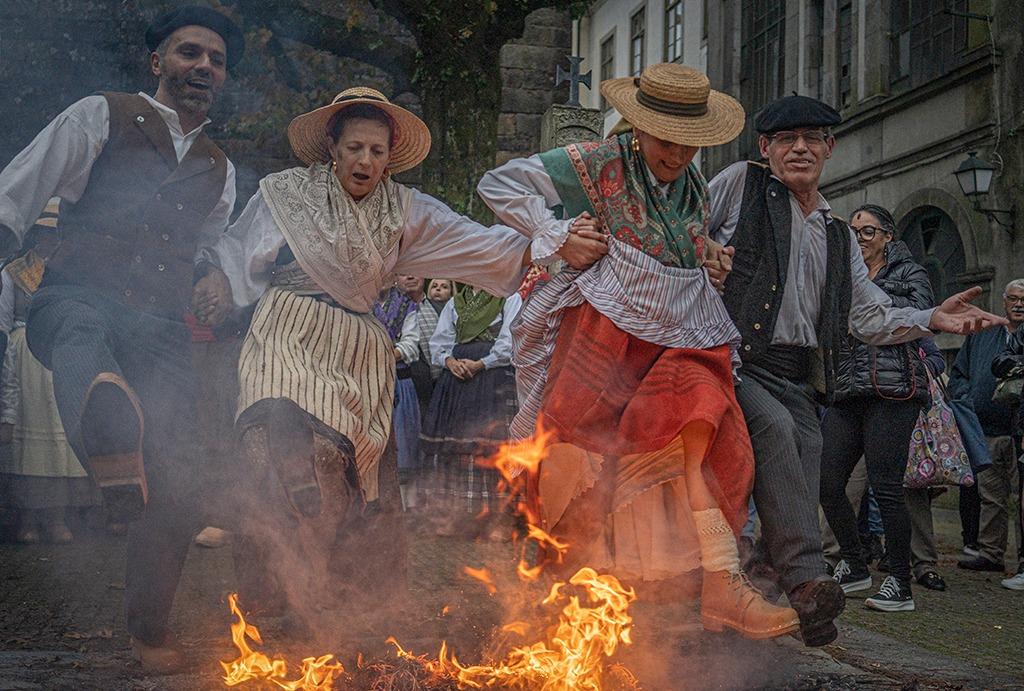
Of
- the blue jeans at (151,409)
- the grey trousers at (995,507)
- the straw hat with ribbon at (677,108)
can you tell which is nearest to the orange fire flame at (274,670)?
the blue jeans at (151,409)

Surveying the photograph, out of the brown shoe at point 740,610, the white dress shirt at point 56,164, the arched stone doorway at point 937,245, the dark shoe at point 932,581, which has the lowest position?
the dark shoe at point 932,581

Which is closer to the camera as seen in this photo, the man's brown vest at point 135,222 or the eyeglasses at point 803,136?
the man's brown vest at point 135,222

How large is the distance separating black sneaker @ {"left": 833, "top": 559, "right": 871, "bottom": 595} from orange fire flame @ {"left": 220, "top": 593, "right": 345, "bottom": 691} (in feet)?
12.8

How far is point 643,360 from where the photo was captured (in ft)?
15.5

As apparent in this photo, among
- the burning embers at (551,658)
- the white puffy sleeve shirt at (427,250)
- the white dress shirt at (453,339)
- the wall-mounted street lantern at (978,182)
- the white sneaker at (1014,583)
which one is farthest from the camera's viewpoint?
the wall-mounted street lantern at (978,182)

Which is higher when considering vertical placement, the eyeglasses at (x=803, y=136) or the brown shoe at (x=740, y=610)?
the eyeglasses at (x=803, y=136)

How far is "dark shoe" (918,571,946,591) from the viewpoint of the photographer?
7.93m

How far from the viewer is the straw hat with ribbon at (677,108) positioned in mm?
4703

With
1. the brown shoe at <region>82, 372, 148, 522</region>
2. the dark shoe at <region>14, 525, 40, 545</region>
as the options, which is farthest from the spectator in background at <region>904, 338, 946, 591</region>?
the dark shoe at <region>14, 525, 40, 545</region>

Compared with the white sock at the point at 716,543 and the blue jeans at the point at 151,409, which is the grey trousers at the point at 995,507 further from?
the blue jeans at the point at 151,409

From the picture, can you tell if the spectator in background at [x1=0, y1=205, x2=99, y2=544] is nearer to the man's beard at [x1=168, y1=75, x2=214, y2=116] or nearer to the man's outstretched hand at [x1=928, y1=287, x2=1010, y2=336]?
the man's beard at [x1=168, y1=75, x2=214, y2=116]

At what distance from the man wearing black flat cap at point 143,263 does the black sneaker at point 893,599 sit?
396 centimetres

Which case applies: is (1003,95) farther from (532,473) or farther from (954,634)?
(532,473)

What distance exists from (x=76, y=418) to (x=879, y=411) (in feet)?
14.5
